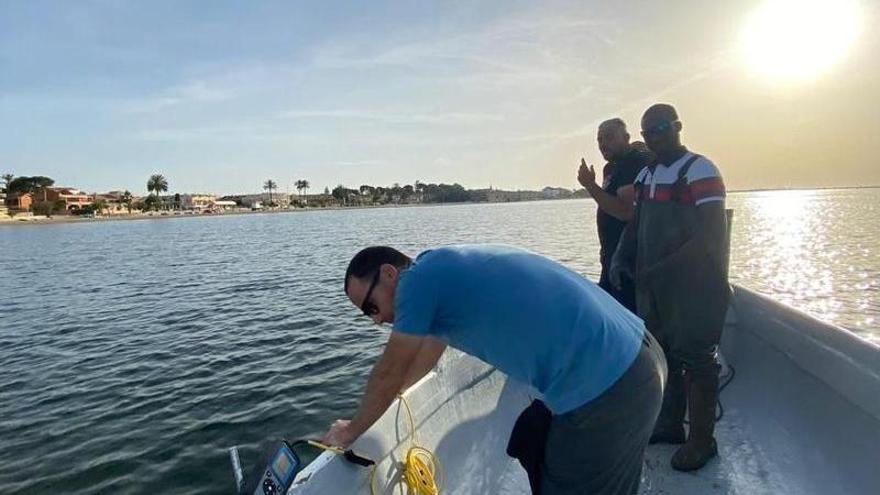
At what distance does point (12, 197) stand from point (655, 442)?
171m

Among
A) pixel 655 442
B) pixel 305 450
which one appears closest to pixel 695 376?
pixel 655 442

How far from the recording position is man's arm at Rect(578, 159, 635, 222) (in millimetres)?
4438

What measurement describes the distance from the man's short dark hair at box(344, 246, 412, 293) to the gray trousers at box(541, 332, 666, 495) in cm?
85

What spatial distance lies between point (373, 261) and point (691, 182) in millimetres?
2300

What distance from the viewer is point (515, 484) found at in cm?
380

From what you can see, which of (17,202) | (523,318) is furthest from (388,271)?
(17,202)

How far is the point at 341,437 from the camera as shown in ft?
8.71

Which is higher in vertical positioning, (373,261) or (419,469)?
(373,261)

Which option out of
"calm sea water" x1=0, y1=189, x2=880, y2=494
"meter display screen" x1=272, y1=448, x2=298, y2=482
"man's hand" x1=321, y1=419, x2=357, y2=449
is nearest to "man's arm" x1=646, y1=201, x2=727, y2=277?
"man's hand" x1=321, y1=419, x2=357, y2=449

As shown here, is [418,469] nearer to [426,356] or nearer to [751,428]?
[426,356]

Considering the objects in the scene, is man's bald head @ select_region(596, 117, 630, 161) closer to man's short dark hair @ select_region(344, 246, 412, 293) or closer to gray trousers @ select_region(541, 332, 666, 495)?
gray trousers @ select_region(541, 332, 666, 495)

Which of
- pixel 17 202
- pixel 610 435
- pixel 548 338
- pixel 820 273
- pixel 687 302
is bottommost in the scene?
pixel 820 273

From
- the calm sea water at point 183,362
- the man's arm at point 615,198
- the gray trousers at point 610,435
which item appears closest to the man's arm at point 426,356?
the gray trousers at point 610,435

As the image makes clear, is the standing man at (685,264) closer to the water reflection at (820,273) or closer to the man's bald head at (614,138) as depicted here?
the man's bald head at (614,138)
